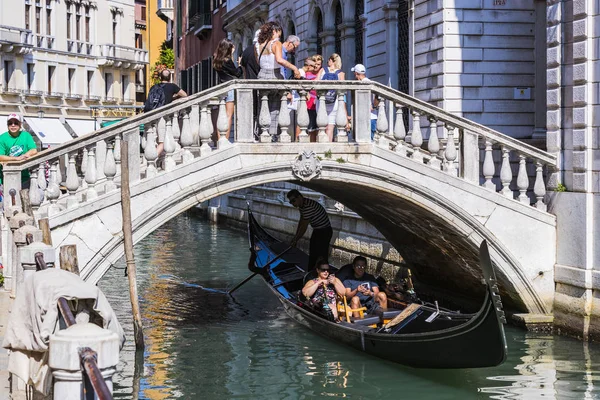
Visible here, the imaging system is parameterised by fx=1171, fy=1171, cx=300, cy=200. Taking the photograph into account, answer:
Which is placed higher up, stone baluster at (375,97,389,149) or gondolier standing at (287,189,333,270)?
stone baluster at (375,97,389,149)

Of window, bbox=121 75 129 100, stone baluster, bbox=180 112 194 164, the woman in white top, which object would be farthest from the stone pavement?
window, bbox=121 75 129 100

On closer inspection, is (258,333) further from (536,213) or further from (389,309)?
(536,213)

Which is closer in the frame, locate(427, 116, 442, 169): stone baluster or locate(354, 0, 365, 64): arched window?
locate(427, 116, 442, 169): stone baluster

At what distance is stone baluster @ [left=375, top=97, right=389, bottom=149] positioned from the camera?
972 centimetres

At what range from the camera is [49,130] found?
34.4m

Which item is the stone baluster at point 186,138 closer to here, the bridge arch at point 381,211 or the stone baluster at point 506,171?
the bridge arch at point 381,211

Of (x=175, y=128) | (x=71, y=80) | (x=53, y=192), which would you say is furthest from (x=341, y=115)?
(x=71, y=80)

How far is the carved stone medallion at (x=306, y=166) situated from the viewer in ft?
31.8

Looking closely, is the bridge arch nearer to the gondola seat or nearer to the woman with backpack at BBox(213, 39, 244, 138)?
the woman with backpack at BBox(213, 39, 244, 138)

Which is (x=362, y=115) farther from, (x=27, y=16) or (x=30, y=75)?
(x=27, y=16)

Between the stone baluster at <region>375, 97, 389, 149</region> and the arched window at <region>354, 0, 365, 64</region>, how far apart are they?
21.0 ft

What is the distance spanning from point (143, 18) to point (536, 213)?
4422 centimetres

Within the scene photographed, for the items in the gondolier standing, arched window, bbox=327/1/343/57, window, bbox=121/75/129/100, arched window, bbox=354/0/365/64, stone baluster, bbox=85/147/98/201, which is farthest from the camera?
window, bbox=121/75/129/100

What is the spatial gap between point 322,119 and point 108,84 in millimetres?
33698
